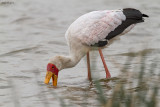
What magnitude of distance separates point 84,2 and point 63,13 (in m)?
1.66

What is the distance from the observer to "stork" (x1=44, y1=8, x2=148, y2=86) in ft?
24.8

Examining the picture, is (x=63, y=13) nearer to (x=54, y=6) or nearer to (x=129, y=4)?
(x=54, y=6)

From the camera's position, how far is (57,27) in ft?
42.3

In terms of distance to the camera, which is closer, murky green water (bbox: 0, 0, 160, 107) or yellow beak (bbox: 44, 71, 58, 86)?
murky green water (bbox: 0, 0, 160, 107)

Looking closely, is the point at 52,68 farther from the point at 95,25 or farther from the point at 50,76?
the point at 95,25

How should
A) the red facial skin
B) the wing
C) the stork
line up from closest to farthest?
the red facial skin, the stork, the wing

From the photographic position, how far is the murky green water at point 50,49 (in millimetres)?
6828

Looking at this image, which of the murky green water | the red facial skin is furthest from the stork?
the murky green water

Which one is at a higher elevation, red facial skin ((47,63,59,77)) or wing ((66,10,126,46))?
wing ((66,10,126,46))

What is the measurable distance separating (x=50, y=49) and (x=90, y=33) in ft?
9.49

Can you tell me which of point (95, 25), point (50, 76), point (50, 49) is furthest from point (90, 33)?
point (50, 49)

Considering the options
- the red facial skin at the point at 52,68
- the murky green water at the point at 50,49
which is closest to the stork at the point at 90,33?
the red facial skin at the point at 52,68

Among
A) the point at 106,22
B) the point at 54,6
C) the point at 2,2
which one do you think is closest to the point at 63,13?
the point at 54,6

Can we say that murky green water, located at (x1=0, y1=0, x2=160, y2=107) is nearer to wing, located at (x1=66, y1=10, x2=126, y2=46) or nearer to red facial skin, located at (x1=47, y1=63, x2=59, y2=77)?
red facial skin, located at (x1=47, y1=63, x2=59, y2=77)
